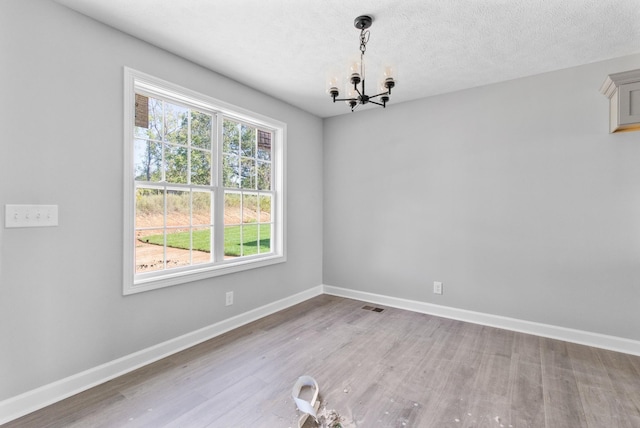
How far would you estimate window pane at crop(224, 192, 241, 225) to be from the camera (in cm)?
320

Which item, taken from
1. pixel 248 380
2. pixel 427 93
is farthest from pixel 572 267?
pixel 248 380

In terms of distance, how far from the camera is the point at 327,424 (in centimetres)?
173

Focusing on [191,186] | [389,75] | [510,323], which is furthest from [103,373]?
[510,323]

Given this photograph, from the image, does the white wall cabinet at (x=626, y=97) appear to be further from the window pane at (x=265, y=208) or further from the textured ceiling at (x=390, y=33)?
the window pane at (x=265, y=208)

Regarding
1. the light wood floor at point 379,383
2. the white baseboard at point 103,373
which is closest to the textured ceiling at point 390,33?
the white baseboard at point 103,373

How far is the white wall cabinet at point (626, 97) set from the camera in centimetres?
233

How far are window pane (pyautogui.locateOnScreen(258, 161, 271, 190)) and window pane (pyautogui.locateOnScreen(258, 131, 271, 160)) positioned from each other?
0.09 meters

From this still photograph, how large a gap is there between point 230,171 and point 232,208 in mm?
408

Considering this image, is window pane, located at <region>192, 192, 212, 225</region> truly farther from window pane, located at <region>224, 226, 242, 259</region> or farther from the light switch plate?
the light switch plate

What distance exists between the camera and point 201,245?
2.95 m

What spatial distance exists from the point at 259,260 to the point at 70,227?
1.79 m

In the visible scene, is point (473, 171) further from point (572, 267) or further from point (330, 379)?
point (330, 379)

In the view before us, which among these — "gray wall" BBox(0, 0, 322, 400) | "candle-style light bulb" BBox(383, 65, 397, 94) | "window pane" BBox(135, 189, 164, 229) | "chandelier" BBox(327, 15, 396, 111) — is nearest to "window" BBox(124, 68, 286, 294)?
"window pane" BBox(135, 189, 164, 229)

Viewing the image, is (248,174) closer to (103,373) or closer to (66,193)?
(66,193)
